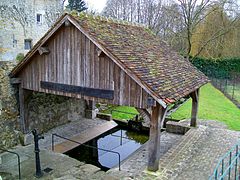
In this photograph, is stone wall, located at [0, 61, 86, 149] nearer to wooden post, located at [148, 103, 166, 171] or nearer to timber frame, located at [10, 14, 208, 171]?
timber frame, located at [10, 14, 208, 171]

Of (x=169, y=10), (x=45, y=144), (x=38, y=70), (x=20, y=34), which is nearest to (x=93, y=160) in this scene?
(x=45, y=144)

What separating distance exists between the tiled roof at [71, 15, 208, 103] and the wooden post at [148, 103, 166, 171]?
70cm

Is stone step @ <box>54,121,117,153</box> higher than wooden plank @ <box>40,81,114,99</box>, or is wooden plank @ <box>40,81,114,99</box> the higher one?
wooden plank @ <box>40,81,114,99</box>

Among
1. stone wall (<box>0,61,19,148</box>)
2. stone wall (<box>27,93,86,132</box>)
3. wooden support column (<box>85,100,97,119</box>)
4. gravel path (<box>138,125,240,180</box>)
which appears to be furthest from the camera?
wooden support column (<box>85,100,97,119</box>)

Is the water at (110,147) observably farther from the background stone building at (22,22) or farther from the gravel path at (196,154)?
the background stone building at (22,22)

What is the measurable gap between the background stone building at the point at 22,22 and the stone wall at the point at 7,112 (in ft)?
3.38

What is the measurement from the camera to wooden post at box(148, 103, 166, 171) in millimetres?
8188

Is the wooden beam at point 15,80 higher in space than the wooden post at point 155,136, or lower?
higher

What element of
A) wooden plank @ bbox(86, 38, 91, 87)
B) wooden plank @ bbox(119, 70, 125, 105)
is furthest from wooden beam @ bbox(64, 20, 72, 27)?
wooden plank @ bbox(119, 70, 125, 105)

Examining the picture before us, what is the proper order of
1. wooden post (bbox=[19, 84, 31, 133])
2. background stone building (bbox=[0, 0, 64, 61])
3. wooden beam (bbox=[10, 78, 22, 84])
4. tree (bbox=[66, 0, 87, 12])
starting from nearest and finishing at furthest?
1. wooden beam (bbox=[10, 78, 22, 84])
2. wooden post (bbox=[19, 84, 31, 133])
3. background stone building (bbox=[0, 0, 64, 61])
4. tree (bbox=[66, 0, 87, 12])

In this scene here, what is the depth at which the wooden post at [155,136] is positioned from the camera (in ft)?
26.9

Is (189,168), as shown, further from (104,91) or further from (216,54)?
(216,54)

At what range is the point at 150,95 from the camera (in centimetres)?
769

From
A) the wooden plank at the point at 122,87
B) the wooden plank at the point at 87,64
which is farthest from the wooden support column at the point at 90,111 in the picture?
the wooden plank at the point at 122,87
